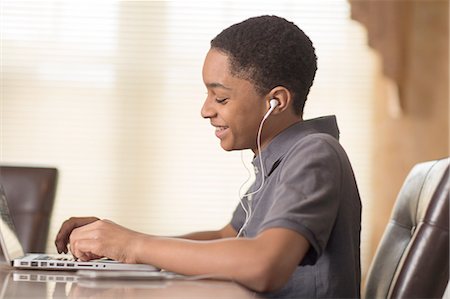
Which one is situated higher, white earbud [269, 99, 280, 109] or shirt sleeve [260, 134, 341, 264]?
white earbud [269, 99, 280, 109]

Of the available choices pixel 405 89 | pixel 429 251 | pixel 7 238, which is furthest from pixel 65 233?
pixel 405 89

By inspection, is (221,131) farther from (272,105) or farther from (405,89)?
(405,89)

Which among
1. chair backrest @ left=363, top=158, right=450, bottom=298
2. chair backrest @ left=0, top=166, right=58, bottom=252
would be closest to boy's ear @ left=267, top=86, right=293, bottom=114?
chair backrest @ left=363, top=158, right=450, bottom=298

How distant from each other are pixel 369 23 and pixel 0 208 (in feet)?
10.1

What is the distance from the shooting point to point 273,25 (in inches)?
62.6

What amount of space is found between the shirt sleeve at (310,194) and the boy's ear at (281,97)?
0.16 meters

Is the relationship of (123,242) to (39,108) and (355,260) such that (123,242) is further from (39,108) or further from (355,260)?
(39,108)

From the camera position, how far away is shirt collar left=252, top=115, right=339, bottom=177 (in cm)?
158

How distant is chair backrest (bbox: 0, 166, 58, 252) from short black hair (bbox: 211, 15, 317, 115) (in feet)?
3.51

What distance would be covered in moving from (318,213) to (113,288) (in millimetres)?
351

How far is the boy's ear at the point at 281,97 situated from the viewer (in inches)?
62.4

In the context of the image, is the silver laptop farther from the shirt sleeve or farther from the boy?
the shirt sleeve

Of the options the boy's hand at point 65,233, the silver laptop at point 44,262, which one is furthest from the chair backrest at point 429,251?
the boy's hand at point 65,233

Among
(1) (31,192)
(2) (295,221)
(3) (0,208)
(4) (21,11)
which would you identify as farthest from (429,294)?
(4) (21,11)
